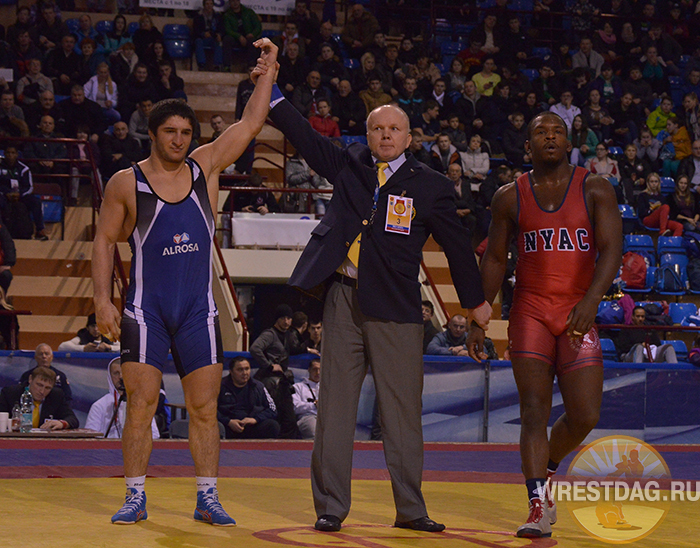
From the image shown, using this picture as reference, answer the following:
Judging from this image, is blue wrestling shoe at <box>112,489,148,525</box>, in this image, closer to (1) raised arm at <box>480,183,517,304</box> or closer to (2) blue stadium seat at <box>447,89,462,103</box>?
(1) raised arm at <box>480,183,517,304</box>

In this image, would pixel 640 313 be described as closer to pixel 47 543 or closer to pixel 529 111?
pixel 529 111

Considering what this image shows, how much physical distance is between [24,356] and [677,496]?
5.92 m

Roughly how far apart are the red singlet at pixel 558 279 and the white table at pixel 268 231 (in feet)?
25.8

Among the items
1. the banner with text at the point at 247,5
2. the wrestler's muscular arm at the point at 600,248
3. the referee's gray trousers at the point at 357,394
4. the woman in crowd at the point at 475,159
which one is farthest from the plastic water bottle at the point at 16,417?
the banner with text at the point at 247,5

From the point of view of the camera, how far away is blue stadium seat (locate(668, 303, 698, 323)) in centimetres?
1291

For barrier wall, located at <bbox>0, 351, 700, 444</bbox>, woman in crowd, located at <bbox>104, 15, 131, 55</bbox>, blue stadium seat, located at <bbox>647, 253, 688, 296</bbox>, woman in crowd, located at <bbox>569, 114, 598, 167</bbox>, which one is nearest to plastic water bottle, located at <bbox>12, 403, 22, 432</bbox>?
barrier wall, located at <bbox>0, 351, 700, 444</bbox>

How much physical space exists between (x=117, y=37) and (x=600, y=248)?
12351 mm

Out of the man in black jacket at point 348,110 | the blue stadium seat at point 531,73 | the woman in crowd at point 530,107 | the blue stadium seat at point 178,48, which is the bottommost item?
the man in black jacket at point 348,110

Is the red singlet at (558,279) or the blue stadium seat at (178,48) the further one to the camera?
the blue stadium seat at (178,48)

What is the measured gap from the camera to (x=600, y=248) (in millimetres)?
4309

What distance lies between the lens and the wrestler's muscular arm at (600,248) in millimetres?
4191

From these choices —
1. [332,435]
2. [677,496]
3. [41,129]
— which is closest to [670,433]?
[677,496]

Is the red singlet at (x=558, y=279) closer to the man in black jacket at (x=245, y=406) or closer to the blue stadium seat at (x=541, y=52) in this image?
the man in black jacket at (x=245, y=406)

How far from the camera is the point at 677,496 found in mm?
5230
